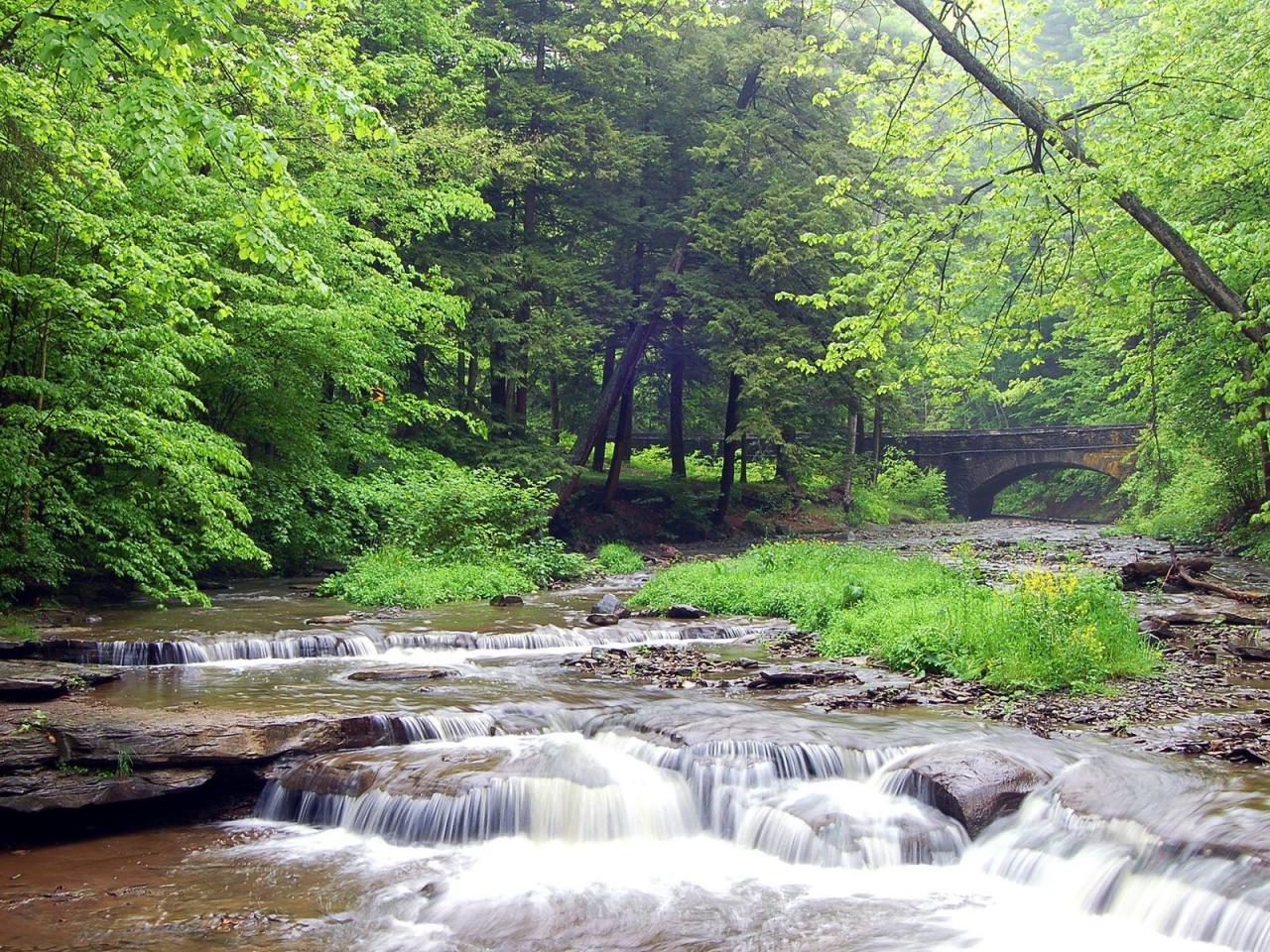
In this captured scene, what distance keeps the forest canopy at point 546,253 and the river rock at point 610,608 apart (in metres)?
4.31

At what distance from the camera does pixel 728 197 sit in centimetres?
2741

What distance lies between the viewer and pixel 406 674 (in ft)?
35.6

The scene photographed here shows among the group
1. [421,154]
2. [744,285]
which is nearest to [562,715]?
[421,154]

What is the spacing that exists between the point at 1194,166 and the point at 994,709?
7.50m

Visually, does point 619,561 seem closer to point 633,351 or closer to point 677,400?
point 633,351

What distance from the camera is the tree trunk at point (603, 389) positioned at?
2997 centimetres

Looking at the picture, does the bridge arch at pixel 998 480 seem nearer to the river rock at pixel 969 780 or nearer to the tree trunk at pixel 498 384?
the tree trunk at pixel 498 384

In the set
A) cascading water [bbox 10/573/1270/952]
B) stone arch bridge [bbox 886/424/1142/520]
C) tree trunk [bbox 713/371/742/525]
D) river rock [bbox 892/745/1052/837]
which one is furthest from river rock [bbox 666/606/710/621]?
stone arch bridge [bbox 886/424/1142/520]

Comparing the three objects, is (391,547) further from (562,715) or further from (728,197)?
(728,197)

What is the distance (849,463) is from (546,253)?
1224 cm

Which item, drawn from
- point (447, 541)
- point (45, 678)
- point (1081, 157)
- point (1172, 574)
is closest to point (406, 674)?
point (45, 678)

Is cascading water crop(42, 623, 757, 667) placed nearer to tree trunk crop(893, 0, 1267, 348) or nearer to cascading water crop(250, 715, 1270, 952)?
cascading water crop(250, 715, 1270, 952)

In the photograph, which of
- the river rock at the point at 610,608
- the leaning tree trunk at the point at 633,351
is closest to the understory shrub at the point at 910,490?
the leaning tree trunk at the point at 633,351

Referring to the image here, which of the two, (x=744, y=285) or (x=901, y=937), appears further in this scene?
(x=744, y=285)
